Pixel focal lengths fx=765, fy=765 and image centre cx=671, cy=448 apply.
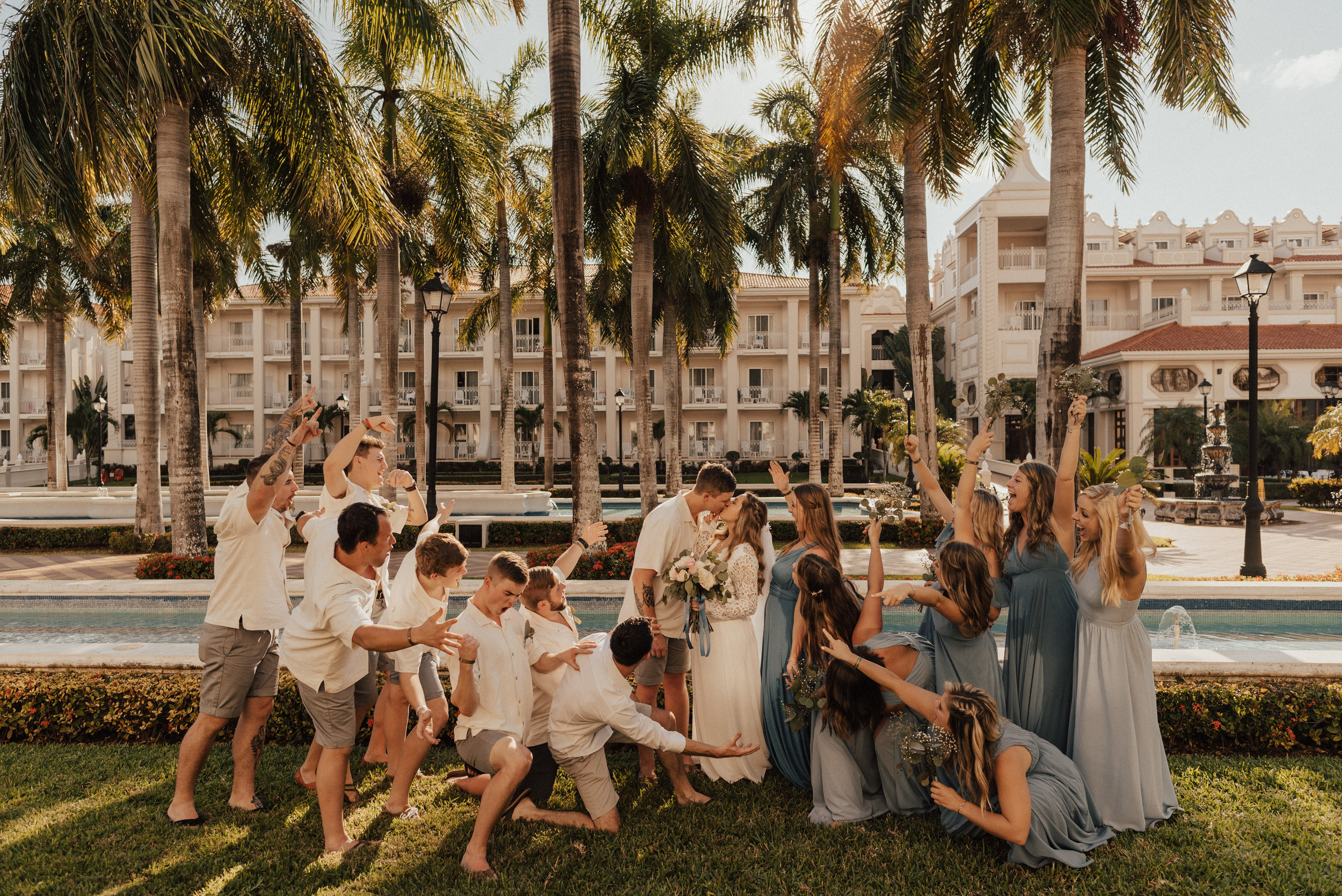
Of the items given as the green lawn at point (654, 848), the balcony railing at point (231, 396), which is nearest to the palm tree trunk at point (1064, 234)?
the green lawn at point (654, 848)

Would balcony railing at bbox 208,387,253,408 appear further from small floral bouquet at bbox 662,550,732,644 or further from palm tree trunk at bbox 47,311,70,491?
small floral bouquet at bbox 662,550,732,644

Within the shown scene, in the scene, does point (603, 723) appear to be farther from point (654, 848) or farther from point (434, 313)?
point (434, 313)

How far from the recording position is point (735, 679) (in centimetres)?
469

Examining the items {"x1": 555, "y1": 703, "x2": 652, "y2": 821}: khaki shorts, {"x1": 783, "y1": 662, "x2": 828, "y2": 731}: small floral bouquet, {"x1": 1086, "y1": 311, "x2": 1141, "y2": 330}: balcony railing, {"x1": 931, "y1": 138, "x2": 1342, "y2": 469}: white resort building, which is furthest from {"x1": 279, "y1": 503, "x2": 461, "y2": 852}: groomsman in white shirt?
{"x1": 1086, "y1": 311, "x2": 1141, "y2": 330}: balcony railing

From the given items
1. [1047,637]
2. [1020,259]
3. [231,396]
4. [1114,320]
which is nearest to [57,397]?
[231,396]

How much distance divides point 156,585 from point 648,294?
10049 mm

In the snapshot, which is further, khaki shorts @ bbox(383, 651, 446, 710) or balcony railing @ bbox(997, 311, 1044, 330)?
balcony railing @ bbox(997, 311, 1044, 330)

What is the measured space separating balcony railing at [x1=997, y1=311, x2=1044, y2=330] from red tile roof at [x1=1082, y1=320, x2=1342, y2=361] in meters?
3.17

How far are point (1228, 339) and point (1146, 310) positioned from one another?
22.2 ft

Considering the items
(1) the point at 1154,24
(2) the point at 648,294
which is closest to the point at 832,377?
(2) the point at 648,294

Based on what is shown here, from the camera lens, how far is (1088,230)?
43.1 metres

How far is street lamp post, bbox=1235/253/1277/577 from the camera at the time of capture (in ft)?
35.8

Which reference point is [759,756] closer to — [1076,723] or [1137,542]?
[1076,723]

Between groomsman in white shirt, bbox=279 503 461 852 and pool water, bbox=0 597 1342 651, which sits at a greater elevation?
groomsman in white shirt, bbox=279 503 461 852
